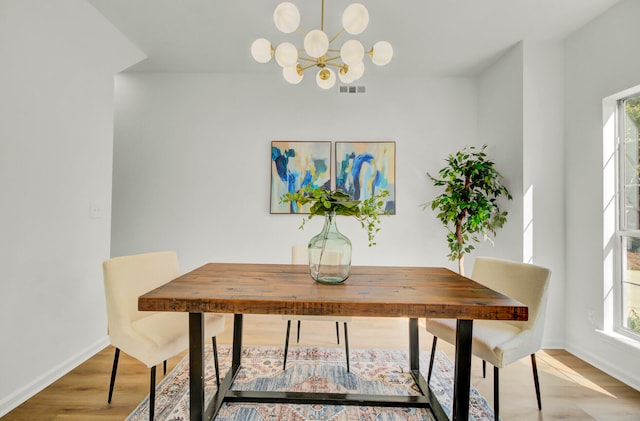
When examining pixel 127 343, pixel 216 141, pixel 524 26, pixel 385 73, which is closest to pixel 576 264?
pixel 524 26

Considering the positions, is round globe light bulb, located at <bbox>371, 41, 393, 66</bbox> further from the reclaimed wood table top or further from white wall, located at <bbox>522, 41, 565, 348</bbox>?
white wall, located at <bbox>522, 41, 565, 348</bbox>

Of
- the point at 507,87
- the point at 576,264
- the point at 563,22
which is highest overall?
the point at 563,22

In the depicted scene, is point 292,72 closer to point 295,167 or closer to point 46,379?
point 295,167

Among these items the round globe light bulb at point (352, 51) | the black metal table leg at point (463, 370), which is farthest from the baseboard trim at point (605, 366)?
the round globe light bulb at point (352, 51)

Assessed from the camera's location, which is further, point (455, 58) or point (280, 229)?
point (280, 229)

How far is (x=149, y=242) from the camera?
376 cm

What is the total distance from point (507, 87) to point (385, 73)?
1.25 m

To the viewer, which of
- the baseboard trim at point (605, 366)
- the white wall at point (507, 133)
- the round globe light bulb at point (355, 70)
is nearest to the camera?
the round globe light bulb at point (355, 70)

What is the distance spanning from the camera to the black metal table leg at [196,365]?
1.43m

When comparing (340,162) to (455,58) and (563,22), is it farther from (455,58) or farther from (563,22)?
(563,22)

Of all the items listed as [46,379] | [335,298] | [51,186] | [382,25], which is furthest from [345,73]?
[46,379]

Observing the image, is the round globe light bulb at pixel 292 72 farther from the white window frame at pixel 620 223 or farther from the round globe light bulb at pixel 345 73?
the white window frame at pixel 620 223

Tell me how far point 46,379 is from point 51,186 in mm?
1239

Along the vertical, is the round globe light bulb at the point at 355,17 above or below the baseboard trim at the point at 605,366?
above
